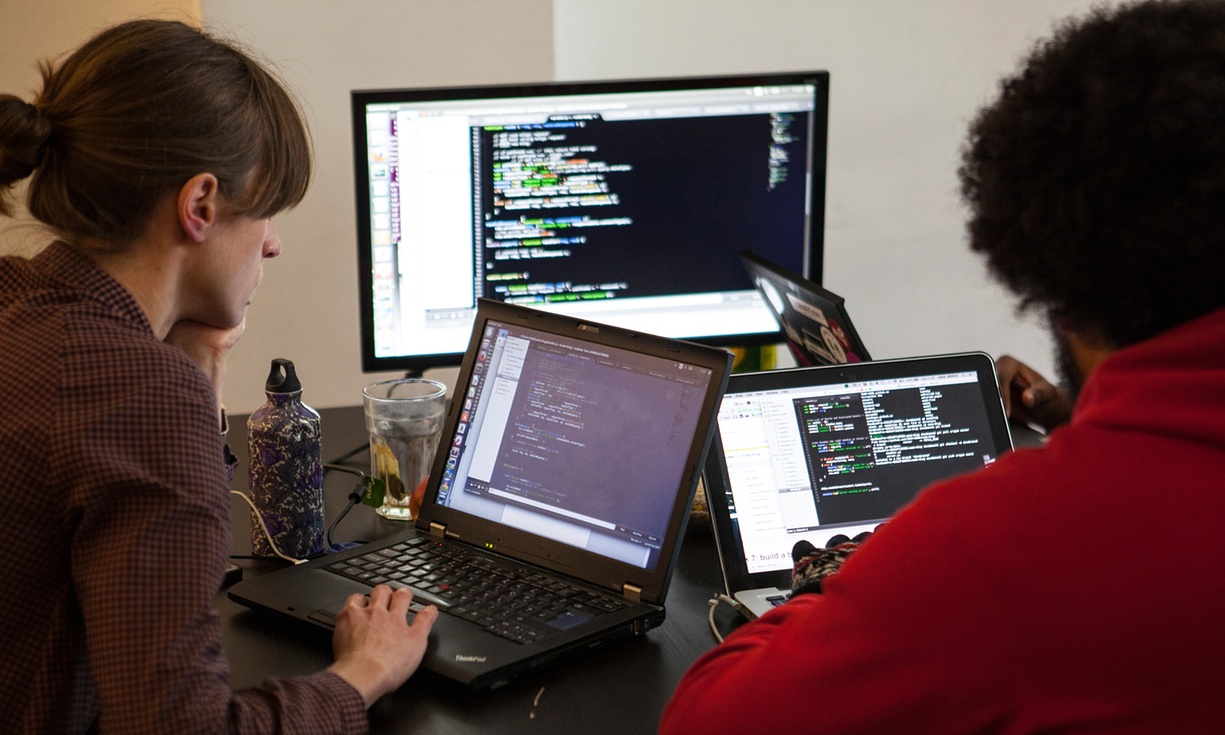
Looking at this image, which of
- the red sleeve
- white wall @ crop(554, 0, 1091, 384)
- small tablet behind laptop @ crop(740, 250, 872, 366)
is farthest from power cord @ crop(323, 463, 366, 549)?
white wall @ crop(554, 0, 1091, 384)

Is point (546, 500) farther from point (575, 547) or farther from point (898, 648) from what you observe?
point (898, 648)

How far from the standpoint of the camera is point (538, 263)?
162 centimetres

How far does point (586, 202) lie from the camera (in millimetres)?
1620

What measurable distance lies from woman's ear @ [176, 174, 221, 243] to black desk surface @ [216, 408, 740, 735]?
0.37 meters

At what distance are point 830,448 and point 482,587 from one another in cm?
37

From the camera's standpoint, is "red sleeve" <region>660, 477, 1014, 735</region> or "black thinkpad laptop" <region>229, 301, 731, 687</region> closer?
"red sleeve" <region>660, 477, 1014, 735</region>

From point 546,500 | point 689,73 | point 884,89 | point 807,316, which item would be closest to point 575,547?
point 546,500

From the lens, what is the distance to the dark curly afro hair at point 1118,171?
0.65m

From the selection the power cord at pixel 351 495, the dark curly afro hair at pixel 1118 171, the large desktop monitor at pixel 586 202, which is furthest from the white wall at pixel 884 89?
the dark curly afro hair at pixel 1118 171

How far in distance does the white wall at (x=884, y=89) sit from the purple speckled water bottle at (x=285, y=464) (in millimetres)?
1398

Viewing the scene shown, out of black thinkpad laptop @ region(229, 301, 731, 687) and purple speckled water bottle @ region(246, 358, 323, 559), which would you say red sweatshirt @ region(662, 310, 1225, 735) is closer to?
black thinkpad laptop @ region(229, 301, 731, 687)

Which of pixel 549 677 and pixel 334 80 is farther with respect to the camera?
pixel 334 80

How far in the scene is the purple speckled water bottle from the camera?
1.26 metres

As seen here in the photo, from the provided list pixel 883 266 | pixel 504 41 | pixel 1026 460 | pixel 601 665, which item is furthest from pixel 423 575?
pixel 883 266
